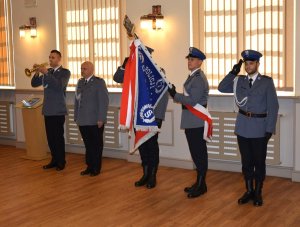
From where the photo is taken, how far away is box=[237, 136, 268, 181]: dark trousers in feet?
14.5

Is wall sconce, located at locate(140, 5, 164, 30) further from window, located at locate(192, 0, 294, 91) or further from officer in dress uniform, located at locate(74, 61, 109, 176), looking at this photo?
officer in dress uniform, located at locate(74, 61, 109, 176)

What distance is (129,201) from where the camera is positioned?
4.81 metres

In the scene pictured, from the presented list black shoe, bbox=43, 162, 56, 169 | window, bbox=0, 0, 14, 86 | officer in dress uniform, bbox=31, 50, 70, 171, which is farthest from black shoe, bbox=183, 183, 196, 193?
window, bbox=0, 0, 14, 86

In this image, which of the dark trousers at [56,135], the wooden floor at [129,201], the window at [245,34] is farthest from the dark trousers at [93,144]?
the window at [245,34]

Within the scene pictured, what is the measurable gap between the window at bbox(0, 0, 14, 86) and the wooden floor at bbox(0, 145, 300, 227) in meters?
2.58

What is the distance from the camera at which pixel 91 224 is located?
4.14m

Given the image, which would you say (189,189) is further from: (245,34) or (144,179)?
(245,34)

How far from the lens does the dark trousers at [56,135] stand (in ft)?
20.7

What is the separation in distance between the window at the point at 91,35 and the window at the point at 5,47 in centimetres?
129

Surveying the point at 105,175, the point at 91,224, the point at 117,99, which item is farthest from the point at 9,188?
the point at 117,99

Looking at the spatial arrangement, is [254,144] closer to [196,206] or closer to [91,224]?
[196,206]

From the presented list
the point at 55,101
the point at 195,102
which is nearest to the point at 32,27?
the point at 55,101

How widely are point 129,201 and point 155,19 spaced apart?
2562 mm

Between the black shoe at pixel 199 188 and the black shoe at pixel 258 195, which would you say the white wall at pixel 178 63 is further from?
the black shoe at pixel 199 188
